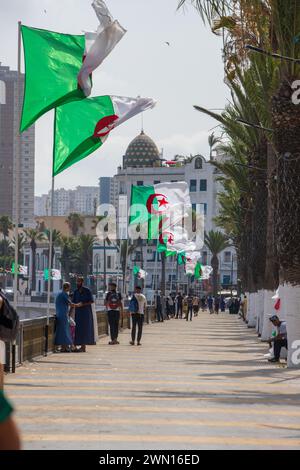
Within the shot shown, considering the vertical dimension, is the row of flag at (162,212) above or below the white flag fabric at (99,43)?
below

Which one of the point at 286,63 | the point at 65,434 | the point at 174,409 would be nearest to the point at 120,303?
the point at 286,63

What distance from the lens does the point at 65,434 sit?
1100cm

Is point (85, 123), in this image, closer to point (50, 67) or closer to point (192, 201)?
point (50, 67)

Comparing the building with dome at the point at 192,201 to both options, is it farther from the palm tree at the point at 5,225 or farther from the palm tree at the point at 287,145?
the palm tree at the point at 287,145

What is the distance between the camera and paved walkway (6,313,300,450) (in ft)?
35.5

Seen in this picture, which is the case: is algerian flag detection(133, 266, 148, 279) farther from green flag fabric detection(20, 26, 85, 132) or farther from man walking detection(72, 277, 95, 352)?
green flag fabric detection(20, 26, 85, 132)

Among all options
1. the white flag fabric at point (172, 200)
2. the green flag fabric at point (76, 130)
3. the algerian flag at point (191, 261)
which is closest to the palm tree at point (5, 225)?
the algerian flag at point (191, 261)

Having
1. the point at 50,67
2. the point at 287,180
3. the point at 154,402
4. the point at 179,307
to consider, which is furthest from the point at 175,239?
the point at 154,402

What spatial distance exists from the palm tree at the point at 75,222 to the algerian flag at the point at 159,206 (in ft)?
414

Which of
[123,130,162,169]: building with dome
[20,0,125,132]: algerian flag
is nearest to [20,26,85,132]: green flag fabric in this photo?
[20,0,125,132]: algerian flag

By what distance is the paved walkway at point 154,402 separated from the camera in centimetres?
1081

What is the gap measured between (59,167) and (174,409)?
10652 millimetres

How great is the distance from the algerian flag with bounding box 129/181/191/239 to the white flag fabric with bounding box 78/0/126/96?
2306 cm
